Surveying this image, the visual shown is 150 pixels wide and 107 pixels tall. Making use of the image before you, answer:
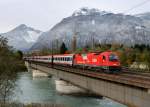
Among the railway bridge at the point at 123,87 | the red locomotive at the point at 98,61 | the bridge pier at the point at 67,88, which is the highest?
the red locomotive at the point at 98,61

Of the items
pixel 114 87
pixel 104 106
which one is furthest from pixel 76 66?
pixel 114 87

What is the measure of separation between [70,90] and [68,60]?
6.49 meters

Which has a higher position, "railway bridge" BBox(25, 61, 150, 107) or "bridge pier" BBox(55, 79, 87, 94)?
"railway bridge" BBox(25, 61, 150, 107)

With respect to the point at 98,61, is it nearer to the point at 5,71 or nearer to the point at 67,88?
the point at 5,71

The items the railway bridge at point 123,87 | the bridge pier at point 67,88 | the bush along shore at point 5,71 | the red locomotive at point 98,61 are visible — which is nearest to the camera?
the railway bridge at point 123,87

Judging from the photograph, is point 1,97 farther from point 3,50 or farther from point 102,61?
point 102,61

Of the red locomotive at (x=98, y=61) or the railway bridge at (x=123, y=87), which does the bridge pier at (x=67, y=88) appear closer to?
the red locomotive at (x=98, y=61)

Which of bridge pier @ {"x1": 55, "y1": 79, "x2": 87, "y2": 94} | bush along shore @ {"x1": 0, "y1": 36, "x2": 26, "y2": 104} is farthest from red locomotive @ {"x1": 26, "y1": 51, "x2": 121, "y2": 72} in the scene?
bush along shore @ {"x1": 0, "y1": 36, "x2": 26, "y2": 104}

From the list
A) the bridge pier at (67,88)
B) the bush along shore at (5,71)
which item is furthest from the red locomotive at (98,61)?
the bush along shore at (5,71)

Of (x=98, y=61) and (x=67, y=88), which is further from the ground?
(x=98, y=61)

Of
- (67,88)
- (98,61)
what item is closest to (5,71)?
(98,61)

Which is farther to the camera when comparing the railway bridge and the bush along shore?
the bush along shore

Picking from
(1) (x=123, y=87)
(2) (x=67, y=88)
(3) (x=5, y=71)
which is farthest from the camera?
(2) (x=67, y=88)

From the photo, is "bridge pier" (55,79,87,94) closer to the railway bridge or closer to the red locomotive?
the red locomotive
